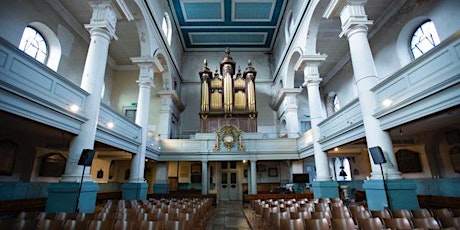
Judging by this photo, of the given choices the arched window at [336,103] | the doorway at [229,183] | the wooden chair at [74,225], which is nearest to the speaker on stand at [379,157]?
the wooden chair at [74,225]

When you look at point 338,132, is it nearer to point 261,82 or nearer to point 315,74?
point 315,74

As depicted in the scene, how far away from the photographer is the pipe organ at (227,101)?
1455 cm

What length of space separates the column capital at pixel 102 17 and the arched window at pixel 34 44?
4.02m

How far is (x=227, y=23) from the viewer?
16641mm

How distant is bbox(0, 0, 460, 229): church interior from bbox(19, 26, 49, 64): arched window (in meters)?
0.06

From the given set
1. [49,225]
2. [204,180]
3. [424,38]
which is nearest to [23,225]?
[49,225]

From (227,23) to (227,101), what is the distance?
5.93 meters

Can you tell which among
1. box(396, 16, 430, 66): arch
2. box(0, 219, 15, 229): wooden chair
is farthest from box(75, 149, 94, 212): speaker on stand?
box(396, 16, 430, 66): arch

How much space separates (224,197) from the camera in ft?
50.6

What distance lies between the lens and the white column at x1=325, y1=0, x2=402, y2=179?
5.55 m

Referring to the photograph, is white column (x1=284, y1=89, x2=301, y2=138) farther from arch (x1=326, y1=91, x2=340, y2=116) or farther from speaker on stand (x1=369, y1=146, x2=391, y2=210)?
speaker on stand (x1=369, y1=146, x2=391, y2=210)

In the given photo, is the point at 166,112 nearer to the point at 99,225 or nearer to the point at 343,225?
the point at 99,225

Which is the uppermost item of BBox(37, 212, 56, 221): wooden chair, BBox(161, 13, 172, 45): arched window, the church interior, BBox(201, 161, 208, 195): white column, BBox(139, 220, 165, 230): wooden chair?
BBox(161, 13, 172, 45): arched window

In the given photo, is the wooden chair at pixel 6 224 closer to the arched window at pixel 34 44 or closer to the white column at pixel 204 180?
the arched window at pixel 34 44
